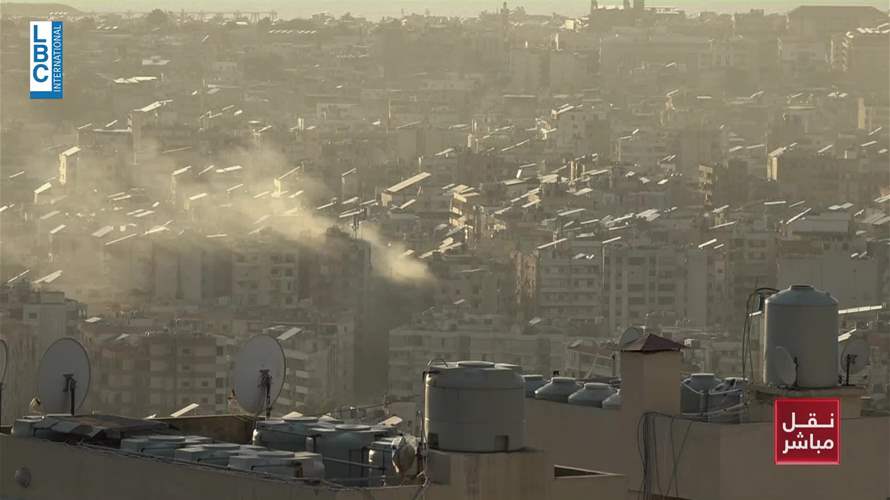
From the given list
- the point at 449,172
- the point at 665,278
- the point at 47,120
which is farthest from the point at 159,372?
the point at 47,120

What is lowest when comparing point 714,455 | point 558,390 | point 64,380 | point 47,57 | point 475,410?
point 714,455

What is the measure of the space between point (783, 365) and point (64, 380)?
9.64 ft

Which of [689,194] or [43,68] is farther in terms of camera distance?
[689,194]

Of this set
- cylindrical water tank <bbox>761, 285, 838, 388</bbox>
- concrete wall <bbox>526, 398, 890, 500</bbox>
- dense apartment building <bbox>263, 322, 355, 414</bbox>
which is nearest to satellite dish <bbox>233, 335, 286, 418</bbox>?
concrete wall <bbox>526, 398, 890, 500</bbox>

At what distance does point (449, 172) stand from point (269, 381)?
94.9m

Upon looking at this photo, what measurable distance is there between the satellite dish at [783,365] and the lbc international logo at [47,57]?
7512cm

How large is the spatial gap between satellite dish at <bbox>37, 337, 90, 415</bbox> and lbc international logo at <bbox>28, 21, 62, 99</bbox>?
7470 cm

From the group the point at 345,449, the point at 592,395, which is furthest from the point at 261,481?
the point at 592,395

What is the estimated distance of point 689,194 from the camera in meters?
100

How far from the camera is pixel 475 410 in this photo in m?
7.96

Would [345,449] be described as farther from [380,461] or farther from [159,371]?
[159,371]

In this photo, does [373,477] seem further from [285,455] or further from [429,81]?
[429,81]

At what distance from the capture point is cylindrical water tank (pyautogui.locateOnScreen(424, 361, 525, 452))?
7.95 meters

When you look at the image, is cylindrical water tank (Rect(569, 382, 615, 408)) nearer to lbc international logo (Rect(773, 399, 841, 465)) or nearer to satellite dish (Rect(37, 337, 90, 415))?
lbc international logo (Rect(773, 399, 841, 465))
